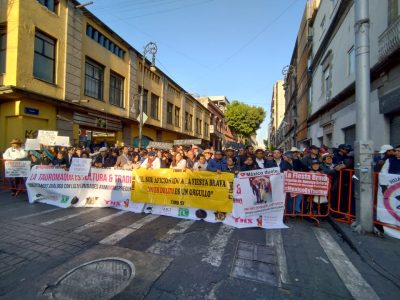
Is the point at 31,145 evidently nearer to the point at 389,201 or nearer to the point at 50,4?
the point at 50,4

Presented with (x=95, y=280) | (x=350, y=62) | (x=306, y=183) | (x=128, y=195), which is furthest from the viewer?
(x=350, y=62)

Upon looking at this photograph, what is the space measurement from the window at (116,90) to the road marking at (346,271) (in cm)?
1680

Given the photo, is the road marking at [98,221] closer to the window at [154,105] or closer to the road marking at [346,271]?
the road marking at [346,271]

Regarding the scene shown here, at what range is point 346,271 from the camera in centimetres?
336

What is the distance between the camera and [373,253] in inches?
153

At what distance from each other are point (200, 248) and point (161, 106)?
23391 mm

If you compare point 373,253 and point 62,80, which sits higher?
point 62,80

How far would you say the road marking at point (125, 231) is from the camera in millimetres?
4227

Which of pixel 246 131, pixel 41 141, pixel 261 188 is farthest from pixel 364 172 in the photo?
pixel 246 131

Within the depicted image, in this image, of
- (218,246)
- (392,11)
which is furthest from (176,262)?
(392,11)

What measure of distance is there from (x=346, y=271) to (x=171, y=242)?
2.79 metres

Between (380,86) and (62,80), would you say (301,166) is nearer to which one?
(380,86)

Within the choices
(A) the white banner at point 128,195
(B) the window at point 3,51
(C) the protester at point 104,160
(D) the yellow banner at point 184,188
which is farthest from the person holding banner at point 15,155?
(B) the window at point 3,51

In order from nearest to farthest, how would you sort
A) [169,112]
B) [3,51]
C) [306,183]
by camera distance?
[306,183], [3,51], [169,112]
